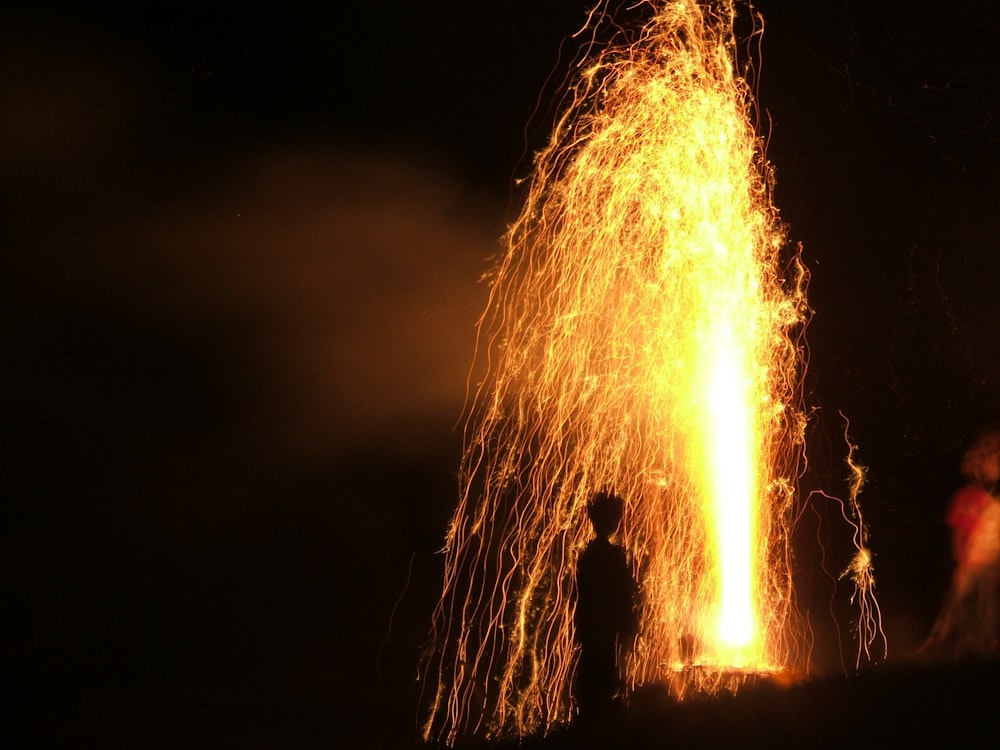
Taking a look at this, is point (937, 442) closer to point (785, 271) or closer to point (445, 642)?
point (785, 271)

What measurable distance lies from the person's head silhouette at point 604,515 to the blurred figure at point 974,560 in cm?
360

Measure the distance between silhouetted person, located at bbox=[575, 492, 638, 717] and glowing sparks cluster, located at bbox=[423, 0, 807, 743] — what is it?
70.3 inches

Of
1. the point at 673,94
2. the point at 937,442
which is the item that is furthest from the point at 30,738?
the point at 937,442

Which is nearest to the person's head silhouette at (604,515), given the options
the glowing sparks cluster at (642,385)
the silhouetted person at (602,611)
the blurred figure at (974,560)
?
the silhouetted person at (602,611)

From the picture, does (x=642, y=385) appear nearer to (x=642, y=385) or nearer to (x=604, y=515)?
(x=642, y=385)

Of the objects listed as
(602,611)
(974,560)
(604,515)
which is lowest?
(602,611)

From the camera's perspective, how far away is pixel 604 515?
5.88 m

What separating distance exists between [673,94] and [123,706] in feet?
23.0

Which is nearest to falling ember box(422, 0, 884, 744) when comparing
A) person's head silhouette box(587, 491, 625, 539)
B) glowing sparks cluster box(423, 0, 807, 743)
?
glowing sparks cluster box(423, 0, 807, 743)

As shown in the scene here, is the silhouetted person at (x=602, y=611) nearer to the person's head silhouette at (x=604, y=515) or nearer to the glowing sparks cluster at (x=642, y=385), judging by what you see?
the person's head silhouette at (x=604, y=515)

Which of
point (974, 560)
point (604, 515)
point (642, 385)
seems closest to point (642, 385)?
point (642, 385)

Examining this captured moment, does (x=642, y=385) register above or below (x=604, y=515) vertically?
above

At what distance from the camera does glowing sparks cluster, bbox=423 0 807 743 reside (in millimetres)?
7793

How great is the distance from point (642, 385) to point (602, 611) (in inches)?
115
